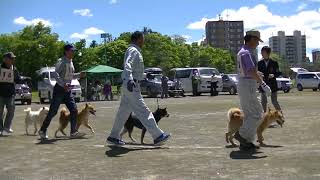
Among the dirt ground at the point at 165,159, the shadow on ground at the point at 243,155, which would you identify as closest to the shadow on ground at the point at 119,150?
the dirt ground at the point at 165,159

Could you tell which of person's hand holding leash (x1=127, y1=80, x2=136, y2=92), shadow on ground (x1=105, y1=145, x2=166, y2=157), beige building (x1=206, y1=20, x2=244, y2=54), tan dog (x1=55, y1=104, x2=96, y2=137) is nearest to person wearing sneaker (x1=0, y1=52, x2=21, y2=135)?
tan dog (x1=55, y1=104, x2=96, y2=137)

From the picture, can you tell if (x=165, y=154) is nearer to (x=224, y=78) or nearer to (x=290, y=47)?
(x=224, y=78)

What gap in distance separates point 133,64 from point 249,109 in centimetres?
206

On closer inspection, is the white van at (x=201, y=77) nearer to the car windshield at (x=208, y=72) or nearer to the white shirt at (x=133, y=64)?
the car windshield at (x=208, y=72)

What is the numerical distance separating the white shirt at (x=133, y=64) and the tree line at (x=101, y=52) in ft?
223

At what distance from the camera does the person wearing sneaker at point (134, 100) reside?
8.91m

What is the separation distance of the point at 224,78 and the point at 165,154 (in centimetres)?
3451

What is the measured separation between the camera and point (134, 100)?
9.03 meters

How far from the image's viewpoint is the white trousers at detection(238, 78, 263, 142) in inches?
335

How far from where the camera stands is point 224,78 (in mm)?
42531

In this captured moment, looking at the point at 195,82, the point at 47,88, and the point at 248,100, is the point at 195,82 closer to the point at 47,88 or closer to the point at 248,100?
the point at 47,88

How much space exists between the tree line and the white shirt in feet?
223

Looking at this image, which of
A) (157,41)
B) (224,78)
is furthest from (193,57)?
(224,78)

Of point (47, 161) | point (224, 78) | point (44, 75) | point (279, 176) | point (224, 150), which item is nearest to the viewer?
point (279, 176)
